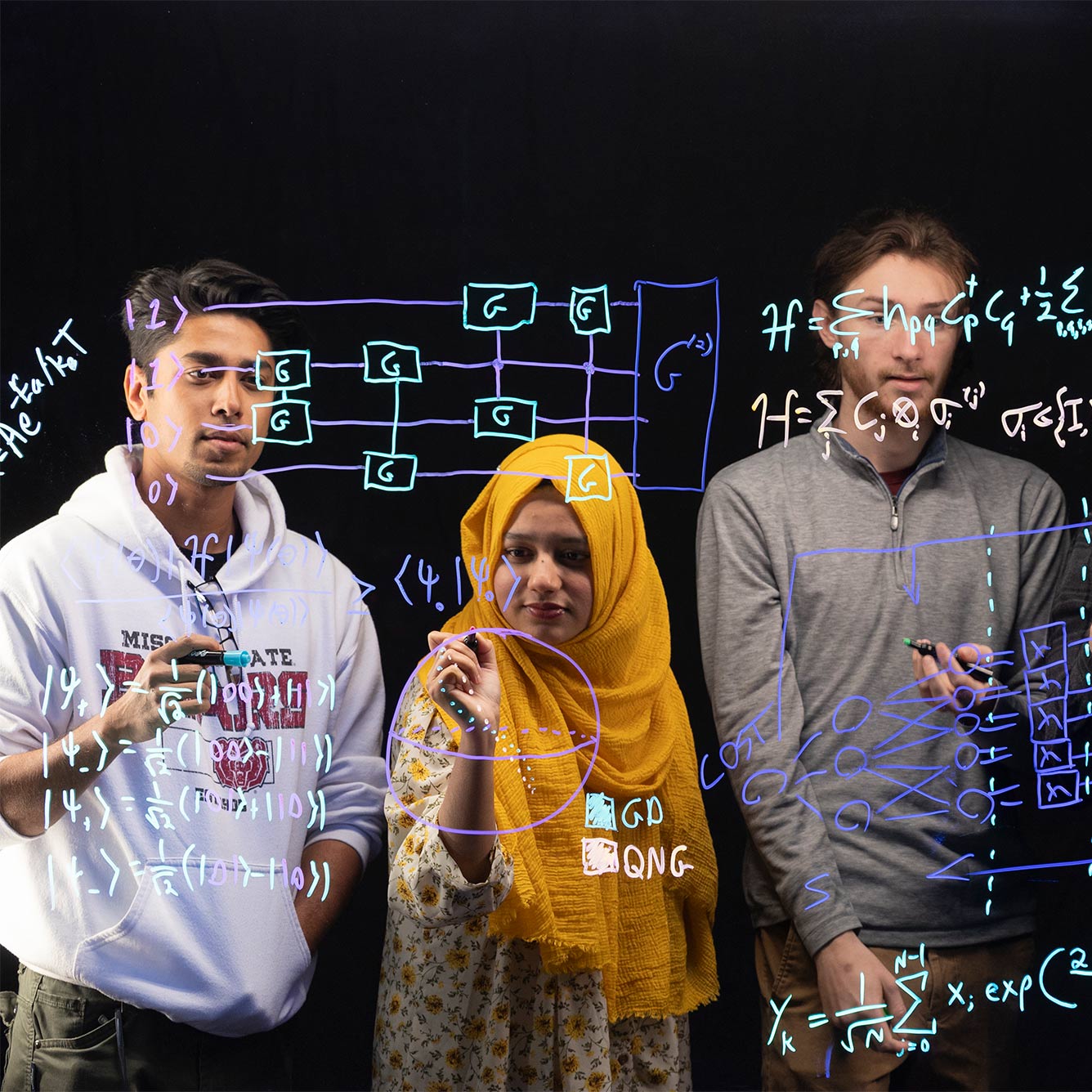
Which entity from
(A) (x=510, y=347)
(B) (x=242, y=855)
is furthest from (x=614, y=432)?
(B) (x=242, y=855)

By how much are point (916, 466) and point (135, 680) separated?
4.07ft

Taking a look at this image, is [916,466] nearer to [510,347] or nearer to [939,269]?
[939,269]

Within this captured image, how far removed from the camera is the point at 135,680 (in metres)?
1.84

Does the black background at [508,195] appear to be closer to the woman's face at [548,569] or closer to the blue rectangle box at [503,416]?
the blue rectangle box at [503,416]

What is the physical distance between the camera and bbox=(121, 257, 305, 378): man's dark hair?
1.93 m

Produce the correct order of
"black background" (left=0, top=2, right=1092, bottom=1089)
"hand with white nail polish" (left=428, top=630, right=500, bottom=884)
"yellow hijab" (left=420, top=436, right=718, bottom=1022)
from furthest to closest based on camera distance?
"black background" (left=0, top=2, right=1092, bottom=1089) → "yellow hijab" (left=420, top=436, right=718, bottom=1022) → "hand with white nail polish" (left=428, top=630, right=500, bottom=884)

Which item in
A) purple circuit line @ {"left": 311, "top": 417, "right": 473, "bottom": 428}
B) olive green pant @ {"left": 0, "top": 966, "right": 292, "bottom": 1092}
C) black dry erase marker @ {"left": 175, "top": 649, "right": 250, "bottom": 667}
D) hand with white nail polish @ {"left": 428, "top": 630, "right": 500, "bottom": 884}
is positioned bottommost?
olive green pant @ {"left": 0, "top": 966, "right": 292, "bottom": 1092}

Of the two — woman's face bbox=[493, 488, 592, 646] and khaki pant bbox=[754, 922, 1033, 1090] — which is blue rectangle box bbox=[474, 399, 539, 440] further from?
khaki pant bbox=[754, 922, 1033, 1090]

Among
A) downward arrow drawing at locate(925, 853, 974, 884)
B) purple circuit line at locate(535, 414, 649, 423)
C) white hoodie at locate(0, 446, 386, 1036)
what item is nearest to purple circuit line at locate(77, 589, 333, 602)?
white hoodie at locate(0, 446, 386, 1036)

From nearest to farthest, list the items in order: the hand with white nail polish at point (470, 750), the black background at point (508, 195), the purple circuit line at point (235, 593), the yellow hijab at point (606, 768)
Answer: the hand with white nail polish at point (470, 750) < the yellow hijab at point (606, 768) < the purple circuit line at point (235, 593) < the black background at point (508, 195)

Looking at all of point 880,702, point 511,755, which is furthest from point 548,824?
point 880,702

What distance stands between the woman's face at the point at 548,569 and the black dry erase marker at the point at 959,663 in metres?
0.52

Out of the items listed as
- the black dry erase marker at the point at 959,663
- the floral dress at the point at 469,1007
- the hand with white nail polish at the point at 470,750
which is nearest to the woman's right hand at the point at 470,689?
the hand with white nail polish at the point at 470,750

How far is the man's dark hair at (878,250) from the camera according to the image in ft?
6.45
